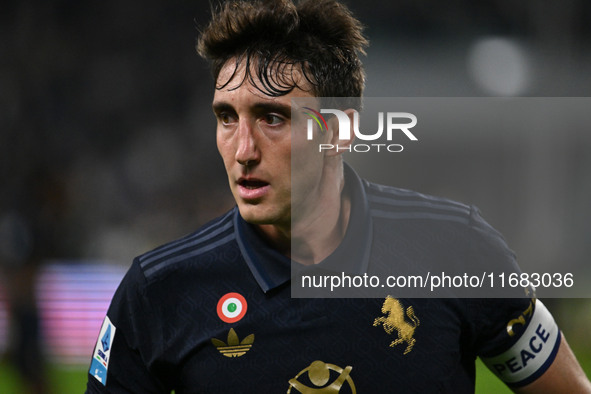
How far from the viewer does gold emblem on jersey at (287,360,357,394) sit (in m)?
1.84

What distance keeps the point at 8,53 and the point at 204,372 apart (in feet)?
24.4

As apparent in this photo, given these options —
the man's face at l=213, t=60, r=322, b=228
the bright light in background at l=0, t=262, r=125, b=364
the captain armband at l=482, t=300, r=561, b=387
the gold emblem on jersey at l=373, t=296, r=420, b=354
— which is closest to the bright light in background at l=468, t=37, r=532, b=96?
the bright light in background at l=0, t=262, r=125, b=364

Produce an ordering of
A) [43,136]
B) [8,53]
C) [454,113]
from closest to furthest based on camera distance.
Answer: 1. [454,113]
2. [8,53]
3. [43,136]

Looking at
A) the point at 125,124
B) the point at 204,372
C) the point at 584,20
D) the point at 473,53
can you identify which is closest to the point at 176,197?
the point at 125,124

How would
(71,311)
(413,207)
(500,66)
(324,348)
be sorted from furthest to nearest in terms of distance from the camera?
(500,66), (71,311), (413,207), (324,348)

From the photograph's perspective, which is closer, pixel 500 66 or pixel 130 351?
pixel 130 351

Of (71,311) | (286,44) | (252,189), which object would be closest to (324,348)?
(252,189)

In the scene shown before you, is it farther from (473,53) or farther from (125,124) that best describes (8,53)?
(473,53)

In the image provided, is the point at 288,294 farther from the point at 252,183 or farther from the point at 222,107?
the point at 222,107

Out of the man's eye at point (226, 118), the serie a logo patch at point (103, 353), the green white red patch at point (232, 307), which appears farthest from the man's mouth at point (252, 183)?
the serie a logo patch at point (103, 353)

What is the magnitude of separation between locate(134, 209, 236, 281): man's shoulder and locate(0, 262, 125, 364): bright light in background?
4.25m

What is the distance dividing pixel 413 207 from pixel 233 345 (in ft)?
2.22

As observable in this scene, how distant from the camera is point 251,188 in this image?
1.81 metres

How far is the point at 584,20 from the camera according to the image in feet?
25.1
